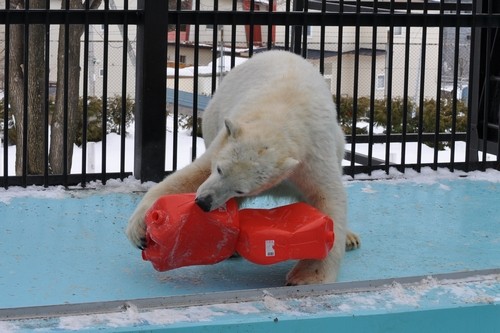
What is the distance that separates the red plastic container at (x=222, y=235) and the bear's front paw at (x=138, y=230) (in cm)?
5

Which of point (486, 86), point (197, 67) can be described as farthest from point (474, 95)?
point (197, 67)

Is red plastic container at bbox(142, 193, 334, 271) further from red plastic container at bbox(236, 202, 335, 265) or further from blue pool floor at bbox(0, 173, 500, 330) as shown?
blue pool floor at bbox(0, 173, 500, 330)

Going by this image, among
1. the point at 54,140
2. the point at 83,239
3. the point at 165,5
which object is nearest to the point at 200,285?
the point at 83,239

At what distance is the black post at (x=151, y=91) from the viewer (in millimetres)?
5305

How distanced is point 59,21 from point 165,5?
1.94 feet

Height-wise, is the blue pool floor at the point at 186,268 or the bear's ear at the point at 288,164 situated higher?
the bear's ear at the point at 288,164

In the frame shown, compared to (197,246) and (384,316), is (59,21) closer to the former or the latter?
(197,246)

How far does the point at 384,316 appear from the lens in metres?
3.37

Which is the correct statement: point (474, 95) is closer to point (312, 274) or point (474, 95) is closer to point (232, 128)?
point (312, 274)

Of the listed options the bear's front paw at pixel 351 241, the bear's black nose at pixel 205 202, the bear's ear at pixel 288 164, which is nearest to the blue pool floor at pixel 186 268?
the bear's front paw at pixel 351 241

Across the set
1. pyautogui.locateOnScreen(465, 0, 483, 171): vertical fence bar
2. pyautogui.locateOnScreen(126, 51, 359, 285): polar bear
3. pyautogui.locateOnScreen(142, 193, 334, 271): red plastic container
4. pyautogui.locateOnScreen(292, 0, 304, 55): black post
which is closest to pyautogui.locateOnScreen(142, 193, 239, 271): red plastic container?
pyautogui.locateOnScreen(142, 193, 334, 271): red plastic container

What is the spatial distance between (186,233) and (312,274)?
0.52 m

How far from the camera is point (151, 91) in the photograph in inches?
211

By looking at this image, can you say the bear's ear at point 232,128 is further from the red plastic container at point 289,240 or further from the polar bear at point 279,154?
the red plastic container at point 289,240
